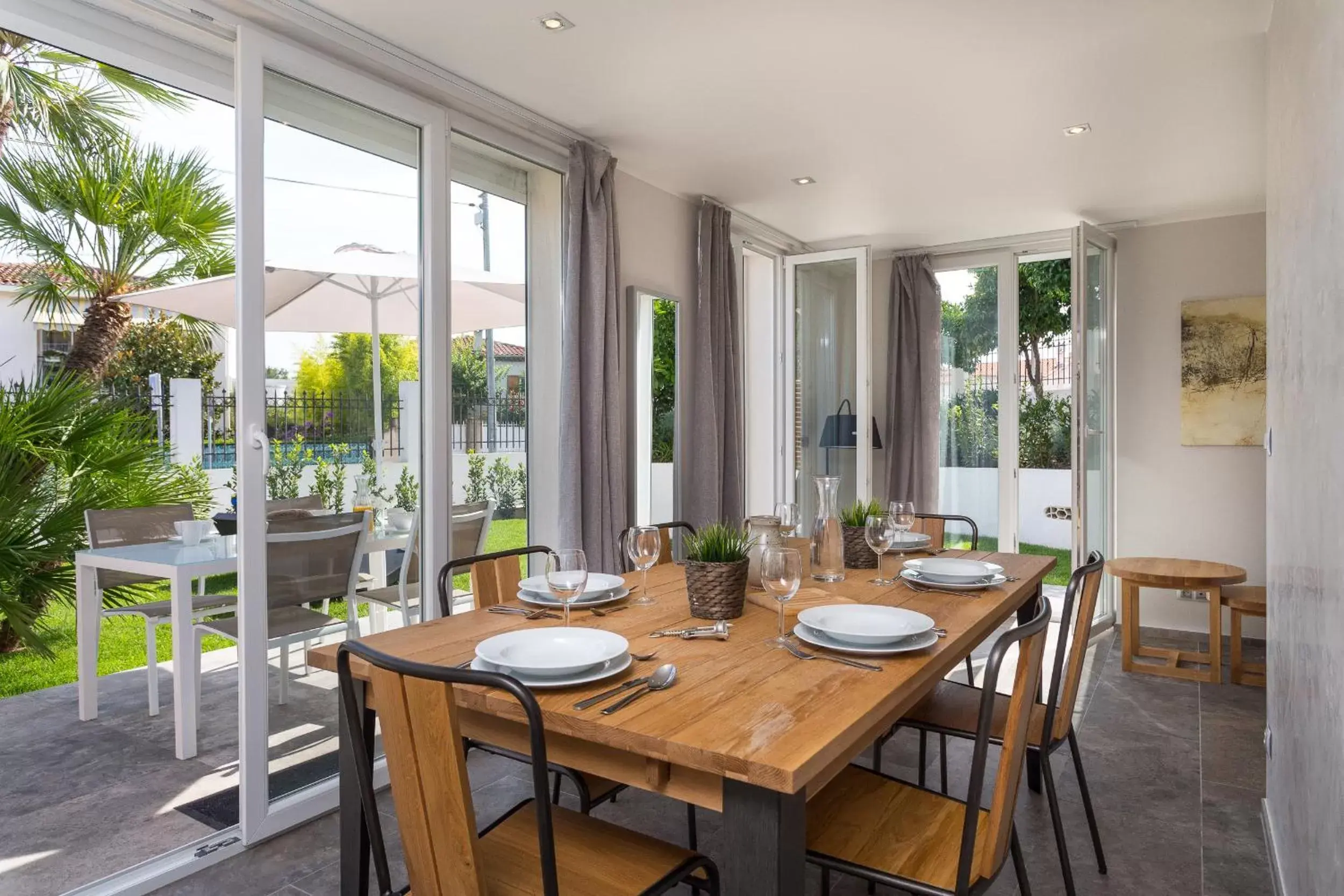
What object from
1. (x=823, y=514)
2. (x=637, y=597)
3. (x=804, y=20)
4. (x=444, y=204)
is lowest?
(x=637, y=597)

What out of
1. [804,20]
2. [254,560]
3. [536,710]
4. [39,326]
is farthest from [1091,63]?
[39,326]

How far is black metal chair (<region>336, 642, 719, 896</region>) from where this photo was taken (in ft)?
3.82

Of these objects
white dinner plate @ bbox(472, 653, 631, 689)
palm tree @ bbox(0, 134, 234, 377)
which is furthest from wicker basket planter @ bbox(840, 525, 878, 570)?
palm tree @ bbox(0, 134, 234, 377)

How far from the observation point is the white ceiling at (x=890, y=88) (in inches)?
97.3

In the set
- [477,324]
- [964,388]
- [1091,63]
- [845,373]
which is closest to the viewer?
[1091,63]

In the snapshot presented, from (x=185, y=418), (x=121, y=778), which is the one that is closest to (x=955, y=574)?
(x=121, y=778)

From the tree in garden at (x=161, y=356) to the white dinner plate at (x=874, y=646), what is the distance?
23.5 ft

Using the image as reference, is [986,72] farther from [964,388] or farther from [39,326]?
[39,326]

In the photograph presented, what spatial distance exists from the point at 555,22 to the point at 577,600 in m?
1.76

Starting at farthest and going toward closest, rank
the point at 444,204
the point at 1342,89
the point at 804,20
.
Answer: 1. the point at 444,204
2. the point at 804,20
3. the point at 1342,89

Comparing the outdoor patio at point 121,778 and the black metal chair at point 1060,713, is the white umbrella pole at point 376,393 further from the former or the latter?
the black metal chair at point 1060,713

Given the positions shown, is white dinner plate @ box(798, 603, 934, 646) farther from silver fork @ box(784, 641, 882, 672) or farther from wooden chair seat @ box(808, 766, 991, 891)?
wooden chair seat @ box(808, 766, 991, 891)

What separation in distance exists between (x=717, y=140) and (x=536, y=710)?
298 cm

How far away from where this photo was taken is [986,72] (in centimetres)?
285
